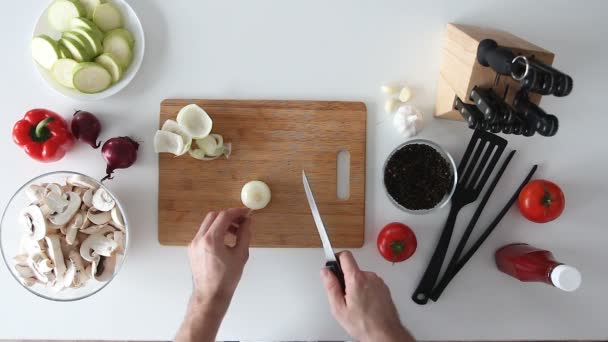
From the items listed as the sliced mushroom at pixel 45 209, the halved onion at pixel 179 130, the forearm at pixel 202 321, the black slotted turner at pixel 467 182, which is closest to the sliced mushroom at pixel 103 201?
the sliced mushroom at pixel 45 209

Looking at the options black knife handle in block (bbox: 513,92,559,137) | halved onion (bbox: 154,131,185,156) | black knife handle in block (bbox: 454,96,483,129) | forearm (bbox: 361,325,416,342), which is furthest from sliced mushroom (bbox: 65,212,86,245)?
black knife handle in block (bbox: 513,92,559,137)

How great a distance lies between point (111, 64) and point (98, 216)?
0.39 m

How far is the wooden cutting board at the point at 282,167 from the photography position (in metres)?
1.21

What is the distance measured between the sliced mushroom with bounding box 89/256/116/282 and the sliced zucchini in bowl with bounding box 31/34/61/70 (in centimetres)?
52

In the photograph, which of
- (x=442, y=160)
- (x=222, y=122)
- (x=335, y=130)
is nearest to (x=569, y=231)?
(x=442, y=160)

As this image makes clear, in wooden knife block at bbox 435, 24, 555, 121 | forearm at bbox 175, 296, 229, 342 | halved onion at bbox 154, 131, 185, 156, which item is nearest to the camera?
wooden knife block at bbox 435, 24, 555, 121

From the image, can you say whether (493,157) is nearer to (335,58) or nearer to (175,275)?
(335,58)

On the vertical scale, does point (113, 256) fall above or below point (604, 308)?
above

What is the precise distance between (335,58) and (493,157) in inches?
19.5

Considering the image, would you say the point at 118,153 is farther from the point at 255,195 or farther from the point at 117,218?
the point at 255,195

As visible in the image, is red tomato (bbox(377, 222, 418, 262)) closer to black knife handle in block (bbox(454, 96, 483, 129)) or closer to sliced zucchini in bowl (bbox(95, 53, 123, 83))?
black knife handle in block (bbox(454, 96, 483, 129))

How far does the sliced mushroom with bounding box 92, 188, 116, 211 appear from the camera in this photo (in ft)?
3.80

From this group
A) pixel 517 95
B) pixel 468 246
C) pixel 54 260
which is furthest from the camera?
pixel 468 246

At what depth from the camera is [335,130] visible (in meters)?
1.21
